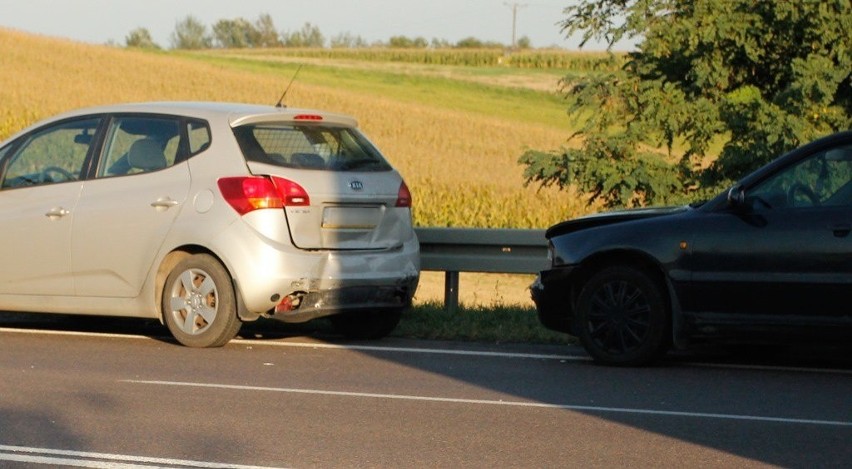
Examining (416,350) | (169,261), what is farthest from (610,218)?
(169,261)

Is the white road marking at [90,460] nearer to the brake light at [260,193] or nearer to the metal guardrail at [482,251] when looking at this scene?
the brake light at [260,193]

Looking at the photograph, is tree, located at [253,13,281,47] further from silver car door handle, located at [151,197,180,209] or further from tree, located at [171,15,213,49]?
silver car door handle, located at [151,197,180,209]

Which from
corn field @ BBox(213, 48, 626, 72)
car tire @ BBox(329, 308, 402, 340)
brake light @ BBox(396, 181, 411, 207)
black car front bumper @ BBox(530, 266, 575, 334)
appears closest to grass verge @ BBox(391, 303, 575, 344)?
car tire @ BBox(329, 308, 402, 340)

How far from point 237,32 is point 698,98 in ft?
476

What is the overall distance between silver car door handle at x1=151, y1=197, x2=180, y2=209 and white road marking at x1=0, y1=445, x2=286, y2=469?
157 inches

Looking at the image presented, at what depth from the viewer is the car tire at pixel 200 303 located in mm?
10484

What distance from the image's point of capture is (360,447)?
7.04m

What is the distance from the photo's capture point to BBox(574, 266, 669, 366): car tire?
985cm

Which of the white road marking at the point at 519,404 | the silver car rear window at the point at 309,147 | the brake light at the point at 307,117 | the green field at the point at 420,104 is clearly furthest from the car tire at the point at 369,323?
the white road marking at the point at 519,404

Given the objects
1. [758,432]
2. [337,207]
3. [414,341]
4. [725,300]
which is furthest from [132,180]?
[758,432]

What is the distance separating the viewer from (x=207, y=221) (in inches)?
415

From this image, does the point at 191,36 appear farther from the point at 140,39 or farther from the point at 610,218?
the point at 610,218

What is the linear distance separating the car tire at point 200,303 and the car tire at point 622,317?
245 centimetres

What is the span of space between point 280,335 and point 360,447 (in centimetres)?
477
